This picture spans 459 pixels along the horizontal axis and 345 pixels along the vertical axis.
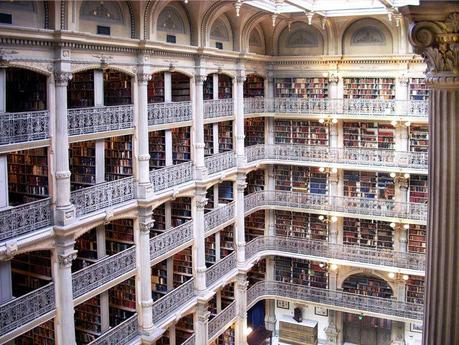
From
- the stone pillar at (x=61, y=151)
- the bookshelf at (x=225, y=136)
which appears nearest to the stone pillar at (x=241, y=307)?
the bookshelf at (x=225, y=136)

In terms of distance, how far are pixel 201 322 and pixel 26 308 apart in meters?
5.55

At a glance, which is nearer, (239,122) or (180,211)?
(180,211)

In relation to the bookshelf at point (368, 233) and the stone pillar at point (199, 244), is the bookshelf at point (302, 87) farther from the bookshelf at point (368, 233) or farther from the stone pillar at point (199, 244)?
the stone pillar at point (199, 244)

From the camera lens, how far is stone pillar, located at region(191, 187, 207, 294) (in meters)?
12.9

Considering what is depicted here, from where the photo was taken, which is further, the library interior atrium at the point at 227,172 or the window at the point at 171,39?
the window at the point at 171,39

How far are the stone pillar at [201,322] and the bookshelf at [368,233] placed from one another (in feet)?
17.3

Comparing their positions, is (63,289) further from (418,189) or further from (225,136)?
(418,189)

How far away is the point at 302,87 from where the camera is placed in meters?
16.6

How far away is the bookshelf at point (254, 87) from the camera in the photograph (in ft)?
55.5

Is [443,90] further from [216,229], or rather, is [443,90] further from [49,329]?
[216,229]

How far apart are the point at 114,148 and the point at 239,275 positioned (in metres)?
5.56

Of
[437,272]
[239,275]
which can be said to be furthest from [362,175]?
[437,272]

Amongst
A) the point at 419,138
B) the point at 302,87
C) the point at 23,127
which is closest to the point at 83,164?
the point at 23,127

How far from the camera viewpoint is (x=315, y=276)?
55.5ft
